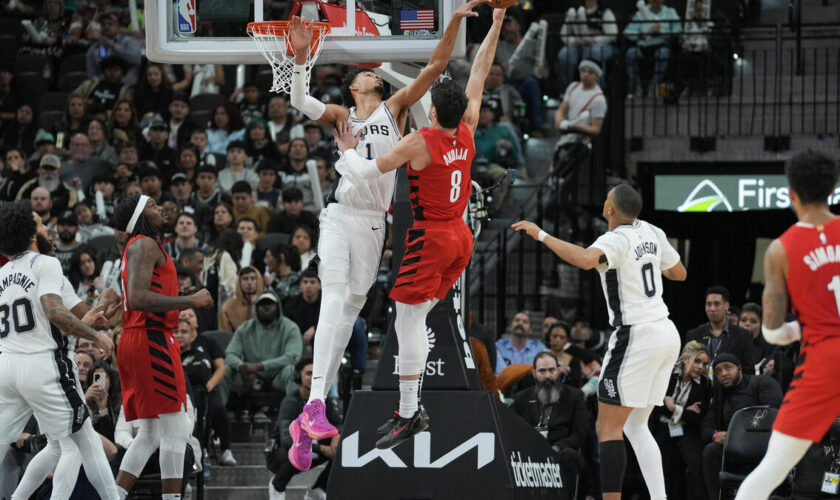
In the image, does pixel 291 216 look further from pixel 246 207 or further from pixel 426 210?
pixel 426 210

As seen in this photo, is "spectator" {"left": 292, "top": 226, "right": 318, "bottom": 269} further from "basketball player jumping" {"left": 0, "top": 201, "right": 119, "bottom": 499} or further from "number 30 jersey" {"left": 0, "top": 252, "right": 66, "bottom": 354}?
"number 30 jersey" {"left": 0, "top": 252, "right": 66, "bottom": 354}

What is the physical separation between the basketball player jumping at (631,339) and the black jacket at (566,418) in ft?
9.11

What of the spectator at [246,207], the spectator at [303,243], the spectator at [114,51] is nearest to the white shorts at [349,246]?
the spectator at [303,243]

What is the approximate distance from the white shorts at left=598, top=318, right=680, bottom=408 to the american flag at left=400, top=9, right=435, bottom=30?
235cm

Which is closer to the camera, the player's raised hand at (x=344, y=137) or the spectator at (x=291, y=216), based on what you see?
the player's raised hand at (x=344, y=137)

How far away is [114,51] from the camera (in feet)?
61.6

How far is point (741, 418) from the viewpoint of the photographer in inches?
428

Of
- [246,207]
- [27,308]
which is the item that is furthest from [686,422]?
[27,308]

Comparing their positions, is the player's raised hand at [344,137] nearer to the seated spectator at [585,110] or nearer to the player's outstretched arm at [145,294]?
the player's outstretched arm at [145,294]

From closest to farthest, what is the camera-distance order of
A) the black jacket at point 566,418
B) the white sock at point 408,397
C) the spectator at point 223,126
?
the white sock at point 408,397, the black jacket at point 566,418, the spectator at point 223,126

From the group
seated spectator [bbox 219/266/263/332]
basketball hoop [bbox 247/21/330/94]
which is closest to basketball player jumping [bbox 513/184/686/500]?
basketball hoop [bbox 247/21/330/94]

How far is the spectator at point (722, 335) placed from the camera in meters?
A: 12.1

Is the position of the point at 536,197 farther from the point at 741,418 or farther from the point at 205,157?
the point at 741,418

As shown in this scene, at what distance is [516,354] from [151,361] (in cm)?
510
